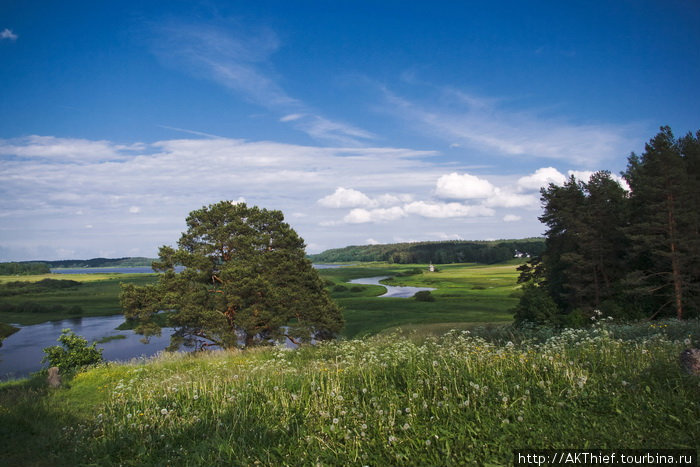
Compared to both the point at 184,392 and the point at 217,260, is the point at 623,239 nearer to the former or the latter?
the point at 217,260

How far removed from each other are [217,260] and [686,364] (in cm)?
2811

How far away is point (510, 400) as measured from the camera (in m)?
5.44

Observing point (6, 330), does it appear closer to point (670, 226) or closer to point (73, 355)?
point (73, 355)

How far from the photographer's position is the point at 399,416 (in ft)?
17.4

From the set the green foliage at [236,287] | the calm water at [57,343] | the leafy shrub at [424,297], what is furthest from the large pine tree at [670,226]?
the leafy shrub at [424,297]

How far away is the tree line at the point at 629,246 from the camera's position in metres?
28.6

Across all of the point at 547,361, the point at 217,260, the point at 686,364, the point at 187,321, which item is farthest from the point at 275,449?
the point at 217,260

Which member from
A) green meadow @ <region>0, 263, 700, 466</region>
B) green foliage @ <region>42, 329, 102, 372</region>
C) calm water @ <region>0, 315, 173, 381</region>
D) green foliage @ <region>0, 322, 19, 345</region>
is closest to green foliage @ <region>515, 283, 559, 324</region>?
green meadow @ <region>0, 263, 700, 466</region>

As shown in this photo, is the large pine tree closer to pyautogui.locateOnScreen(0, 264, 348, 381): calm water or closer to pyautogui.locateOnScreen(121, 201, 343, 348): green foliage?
pyautogui.locateOnScreen(121, 201, 343, 348): green foliage

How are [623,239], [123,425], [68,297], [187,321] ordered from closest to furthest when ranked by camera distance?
[123,425] → [187,321] → [623,239] → [68,297]

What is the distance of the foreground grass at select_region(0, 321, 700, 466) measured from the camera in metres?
4.48

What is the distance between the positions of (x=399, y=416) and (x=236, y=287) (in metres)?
22.5

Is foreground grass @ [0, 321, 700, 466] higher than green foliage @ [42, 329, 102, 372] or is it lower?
higher

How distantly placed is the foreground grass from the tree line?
83.2 ft
